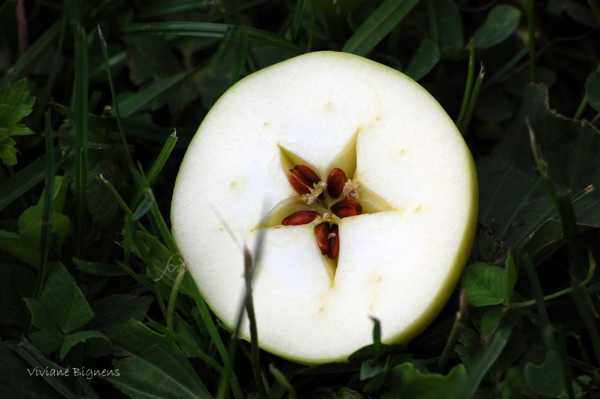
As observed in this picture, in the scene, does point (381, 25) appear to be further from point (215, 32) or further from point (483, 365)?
point (483, 365)

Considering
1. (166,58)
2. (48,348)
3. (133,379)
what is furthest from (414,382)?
(166,58)

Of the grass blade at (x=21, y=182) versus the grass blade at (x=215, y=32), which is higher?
the grass blade at (x=215, y=32)

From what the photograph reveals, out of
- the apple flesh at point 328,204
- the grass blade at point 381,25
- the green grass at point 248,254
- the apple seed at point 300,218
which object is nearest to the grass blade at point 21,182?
the green grass at point 248,254

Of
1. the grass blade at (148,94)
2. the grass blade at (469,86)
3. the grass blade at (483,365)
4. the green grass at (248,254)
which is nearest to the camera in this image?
the grass blade at (483,365)

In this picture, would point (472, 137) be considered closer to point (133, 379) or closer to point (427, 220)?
point (427, 220)

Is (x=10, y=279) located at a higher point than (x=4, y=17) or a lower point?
lower

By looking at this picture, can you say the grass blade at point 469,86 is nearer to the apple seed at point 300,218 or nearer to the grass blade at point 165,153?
the apple seed at point 300,218
